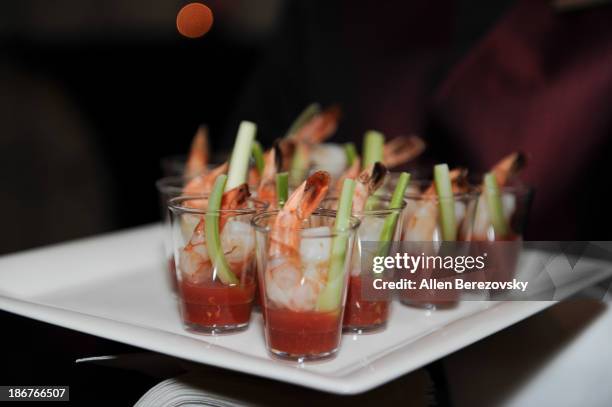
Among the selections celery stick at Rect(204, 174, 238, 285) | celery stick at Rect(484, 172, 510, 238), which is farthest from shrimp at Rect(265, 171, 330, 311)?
celery stick at Rect(484, 172, 510, 238)

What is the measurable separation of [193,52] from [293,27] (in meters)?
1.49

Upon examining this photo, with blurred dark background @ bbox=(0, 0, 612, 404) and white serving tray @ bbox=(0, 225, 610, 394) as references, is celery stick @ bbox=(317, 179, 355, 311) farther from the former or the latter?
blurred dark background @ bbox=(0, 0, 612, 404)

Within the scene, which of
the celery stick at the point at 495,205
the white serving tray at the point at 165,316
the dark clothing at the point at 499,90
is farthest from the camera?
the dark clothing at the point at 499,90

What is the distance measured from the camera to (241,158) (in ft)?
3.83

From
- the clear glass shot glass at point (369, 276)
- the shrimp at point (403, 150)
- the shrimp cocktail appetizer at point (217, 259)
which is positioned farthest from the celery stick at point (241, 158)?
the shrimp at point (403, 150)

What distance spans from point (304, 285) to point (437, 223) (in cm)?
36

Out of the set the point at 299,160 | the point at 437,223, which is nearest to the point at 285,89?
the point at 299,160

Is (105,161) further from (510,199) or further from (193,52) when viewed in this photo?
(510,199)

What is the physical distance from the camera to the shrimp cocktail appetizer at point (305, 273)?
0.97 meters

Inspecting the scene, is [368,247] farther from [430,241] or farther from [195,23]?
[195,23]

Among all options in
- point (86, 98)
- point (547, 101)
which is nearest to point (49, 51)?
point (86, 98)

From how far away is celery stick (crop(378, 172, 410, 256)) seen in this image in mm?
1124

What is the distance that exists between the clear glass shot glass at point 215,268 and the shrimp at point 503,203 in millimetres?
430

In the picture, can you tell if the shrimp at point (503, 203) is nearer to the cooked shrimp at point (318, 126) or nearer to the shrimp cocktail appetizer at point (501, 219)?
the shrimp cocktail appetizer at point (501, 219)
